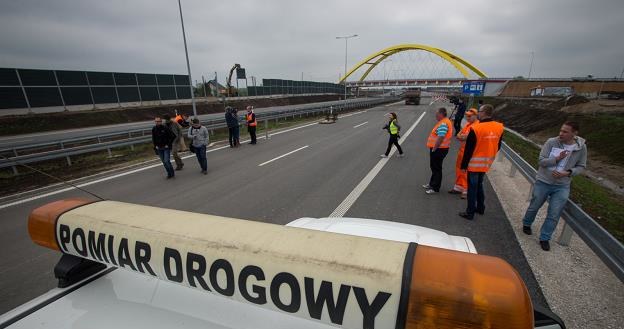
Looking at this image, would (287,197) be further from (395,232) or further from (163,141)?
(163,141)

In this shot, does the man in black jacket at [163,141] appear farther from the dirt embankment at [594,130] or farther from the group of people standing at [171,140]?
the dirt embankment at [594,130]

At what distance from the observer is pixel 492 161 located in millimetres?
4664

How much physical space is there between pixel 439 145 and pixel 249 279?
5899 mm

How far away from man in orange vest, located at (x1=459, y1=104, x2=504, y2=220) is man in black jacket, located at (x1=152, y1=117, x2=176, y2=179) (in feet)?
23.7

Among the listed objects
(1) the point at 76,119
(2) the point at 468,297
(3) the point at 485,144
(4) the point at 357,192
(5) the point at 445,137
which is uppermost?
(2) the point at 468,297

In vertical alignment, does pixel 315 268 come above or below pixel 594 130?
above

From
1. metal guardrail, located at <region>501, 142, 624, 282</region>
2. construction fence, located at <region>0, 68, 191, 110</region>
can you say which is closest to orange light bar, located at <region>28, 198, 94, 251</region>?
metal guardrail, located at <region>501, 142, 624, 282</region>

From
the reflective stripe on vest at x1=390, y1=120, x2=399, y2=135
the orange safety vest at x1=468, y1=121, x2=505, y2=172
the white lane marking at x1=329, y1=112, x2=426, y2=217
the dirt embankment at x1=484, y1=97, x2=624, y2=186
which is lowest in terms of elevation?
the dirt embankment at x1=484, y1=97, x2=624, y2=186

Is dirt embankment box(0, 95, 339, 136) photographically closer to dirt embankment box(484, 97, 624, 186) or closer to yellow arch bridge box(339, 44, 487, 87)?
dirt embankment box(484, 97, 624, 186)

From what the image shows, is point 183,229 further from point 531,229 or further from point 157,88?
point 157,88

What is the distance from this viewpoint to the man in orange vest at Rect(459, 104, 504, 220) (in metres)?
4.66

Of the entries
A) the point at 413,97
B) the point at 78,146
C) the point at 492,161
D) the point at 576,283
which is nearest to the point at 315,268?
the point at 576,283

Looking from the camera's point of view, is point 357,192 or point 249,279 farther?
point 357,192

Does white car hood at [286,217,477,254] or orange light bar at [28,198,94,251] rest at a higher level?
orange light bar at [28,198,94,251]
